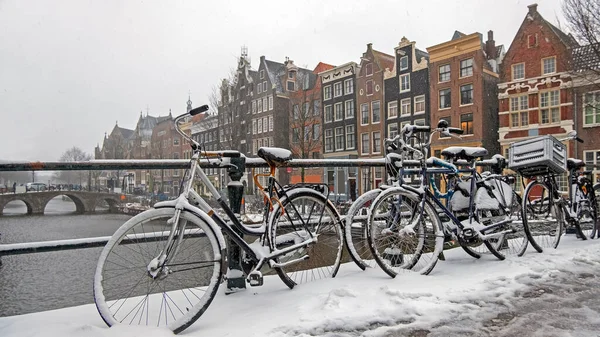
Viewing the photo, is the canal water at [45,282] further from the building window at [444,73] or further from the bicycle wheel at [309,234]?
the building window at [444,73]

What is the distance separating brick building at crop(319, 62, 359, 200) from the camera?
28.5 metres

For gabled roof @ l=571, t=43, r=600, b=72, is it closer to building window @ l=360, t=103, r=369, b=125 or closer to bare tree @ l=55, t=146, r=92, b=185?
building window @ l=360, t=103, r=369, b=125

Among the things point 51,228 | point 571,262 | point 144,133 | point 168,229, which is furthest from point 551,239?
point 144,133

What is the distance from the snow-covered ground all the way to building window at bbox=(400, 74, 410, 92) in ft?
79.6

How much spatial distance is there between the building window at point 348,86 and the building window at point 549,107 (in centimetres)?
1201

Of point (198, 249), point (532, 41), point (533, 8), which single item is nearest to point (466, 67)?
point (532, 41)

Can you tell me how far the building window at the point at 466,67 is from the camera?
911 inches

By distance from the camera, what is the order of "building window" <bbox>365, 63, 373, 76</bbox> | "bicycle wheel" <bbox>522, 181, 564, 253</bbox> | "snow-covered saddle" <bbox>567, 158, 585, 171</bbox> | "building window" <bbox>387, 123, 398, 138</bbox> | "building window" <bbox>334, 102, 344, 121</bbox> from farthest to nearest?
1. "building window" <bbox>334, 102, 344, 121</bbox>
2. "building window" <bbox>365, 63, 373, 76</bbox>
3. "building window" <bbox>387, 123, 398, 138</bbox>
4. "snow-covered saddle" <bbox>567, 158, 585, 171</bbox>
5. "bicycle wheel" <bbox>522, 181, 564, 253</bbox>

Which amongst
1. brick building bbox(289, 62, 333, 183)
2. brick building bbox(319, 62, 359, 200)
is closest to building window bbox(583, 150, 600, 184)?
brick building bbox(289, 62, 333, 183)

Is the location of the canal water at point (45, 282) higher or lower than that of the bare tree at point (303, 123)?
lower

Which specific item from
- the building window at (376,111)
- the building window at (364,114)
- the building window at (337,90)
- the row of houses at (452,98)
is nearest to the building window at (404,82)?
the row of houses at (452,98)

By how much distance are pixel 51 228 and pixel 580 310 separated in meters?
29.6

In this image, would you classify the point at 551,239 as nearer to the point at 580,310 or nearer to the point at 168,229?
the point at 580,310

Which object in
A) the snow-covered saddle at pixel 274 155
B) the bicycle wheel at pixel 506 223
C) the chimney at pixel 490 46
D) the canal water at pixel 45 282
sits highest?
the chimney at pixel 490 46
